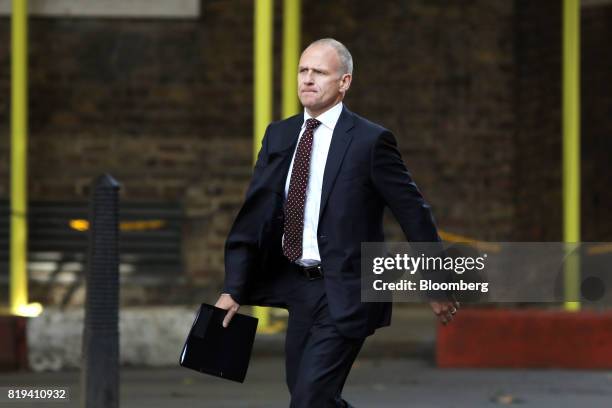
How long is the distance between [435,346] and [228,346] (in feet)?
17.2

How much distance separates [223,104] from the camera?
12078mm

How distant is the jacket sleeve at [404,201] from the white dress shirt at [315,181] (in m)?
0.18

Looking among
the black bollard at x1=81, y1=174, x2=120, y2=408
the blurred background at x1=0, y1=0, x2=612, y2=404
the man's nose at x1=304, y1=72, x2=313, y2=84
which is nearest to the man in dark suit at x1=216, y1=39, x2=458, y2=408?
the man's nose at x1=304, y1=72, x2=313, y2=84

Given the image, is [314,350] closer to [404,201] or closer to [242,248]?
[242,248]

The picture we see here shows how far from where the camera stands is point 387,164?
4801mm

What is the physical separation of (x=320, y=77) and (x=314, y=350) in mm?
923

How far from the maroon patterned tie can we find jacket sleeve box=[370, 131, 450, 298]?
24 cm

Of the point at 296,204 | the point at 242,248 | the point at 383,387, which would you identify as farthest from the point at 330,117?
the point at 383,387

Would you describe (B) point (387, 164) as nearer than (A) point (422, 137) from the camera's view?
Yes

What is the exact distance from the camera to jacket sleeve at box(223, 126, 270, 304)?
16.1ft

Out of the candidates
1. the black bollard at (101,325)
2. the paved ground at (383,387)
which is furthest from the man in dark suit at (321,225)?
the paved ground at (383,387)

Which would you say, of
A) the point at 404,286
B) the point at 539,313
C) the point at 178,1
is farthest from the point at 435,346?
the point at 404,286

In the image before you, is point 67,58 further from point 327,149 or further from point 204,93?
point 327,149

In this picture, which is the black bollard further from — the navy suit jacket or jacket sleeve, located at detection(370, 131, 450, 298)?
jacket sleeve, located at detection(370, 131, 450, 298)
